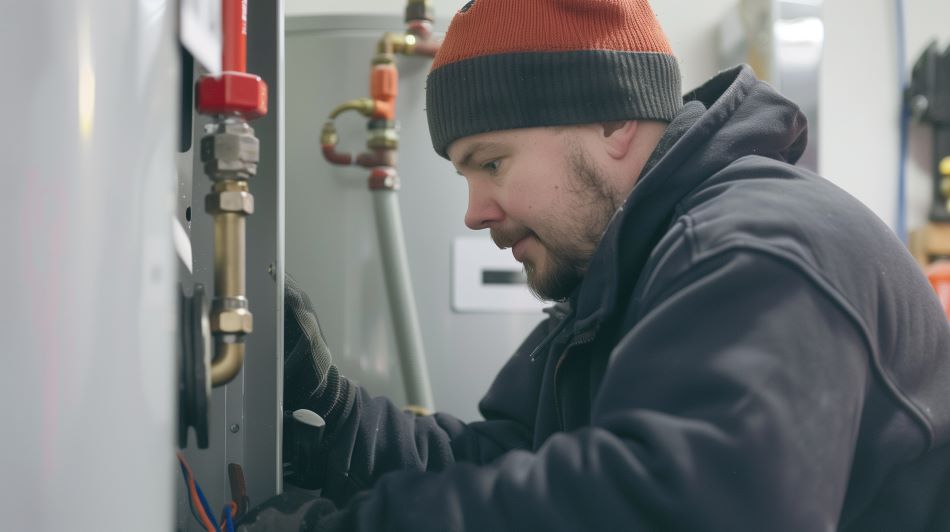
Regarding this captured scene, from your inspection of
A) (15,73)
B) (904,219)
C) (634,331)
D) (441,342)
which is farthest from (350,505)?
(904,219)

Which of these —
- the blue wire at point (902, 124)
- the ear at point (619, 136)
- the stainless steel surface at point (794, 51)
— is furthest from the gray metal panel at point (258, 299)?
the blue wire at point (902, 124)

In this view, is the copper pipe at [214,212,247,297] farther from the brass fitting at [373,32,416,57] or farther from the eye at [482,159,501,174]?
the brass fitting at [373,32,416,57]

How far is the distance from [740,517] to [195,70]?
1.49 ft

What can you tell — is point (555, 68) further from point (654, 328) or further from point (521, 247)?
point (654, 328)

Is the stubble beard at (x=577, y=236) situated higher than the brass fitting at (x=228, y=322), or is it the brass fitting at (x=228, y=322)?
the stubble beard at (x=577, y=236)

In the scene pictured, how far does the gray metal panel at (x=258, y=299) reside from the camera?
769 mm

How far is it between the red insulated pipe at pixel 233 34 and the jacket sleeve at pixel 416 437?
17.9 inches

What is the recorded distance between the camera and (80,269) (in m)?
0.47

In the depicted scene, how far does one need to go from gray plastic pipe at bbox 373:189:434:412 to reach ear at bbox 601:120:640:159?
0.50 metres

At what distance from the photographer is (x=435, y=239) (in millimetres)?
1485

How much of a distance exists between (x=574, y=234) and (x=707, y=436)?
422 mm

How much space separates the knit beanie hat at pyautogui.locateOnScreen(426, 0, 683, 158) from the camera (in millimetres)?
961

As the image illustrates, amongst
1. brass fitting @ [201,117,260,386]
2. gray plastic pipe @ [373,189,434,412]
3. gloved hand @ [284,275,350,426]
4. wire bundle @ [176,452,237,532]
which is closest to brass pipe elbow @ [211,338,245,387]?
brass fitting @ [201,117,260,386]

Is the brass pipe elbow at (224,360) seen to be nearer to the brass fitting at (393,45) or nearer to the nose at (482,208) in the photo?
the nose at (482,208)
